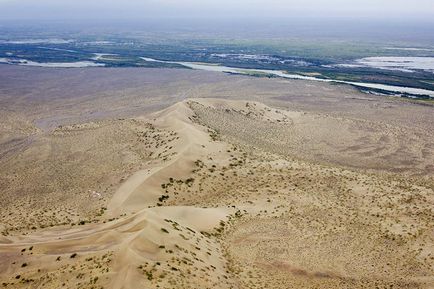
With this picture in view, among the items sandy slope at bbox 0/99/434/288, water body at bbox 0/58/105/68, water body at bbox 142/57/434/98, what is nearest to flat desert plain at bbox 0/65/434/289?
sandy slope at bbox 0/99/434/288

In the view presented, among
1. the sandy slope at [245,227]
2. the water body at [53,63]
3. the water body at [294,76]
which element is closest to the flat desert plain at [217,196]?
the sandy slope at [245,227]

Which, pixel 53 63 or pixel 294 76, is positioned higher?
pixel 294 76

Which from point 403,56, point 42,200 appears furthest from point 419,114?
point 403,56

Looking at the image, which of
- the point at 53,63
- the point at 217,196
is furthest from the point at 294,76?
the point at 217,196

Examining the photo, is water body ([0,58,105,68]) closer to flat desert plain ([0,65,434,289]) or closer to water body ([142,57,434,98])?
water body ([142,57,434,98])

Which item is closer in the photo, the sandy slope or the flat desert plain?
the sandy slope

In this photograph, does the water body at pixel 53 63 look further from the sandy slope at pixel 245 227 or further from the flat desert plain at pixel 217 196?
→ the sandy slope at pixel 245 227

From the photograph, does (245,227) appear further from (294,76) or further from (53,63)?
(53,63)

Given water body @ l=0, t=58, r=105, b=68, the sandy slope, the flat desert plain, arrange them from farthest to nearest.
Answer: water body @ l=0, t=58, r=105, b=68
the flat desert plain
the sandy slope

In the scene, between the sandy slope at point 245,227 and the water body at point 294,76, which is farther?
the water body at point 294,76
